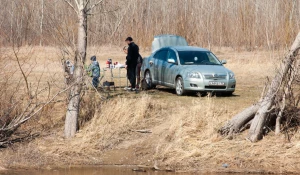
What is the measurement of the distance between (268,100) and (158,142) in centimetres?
271

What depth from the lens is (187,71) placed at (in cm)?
2044

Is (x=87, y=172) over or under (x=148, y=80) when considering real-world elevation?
under

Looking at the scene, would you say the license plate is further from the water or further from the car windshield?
the water

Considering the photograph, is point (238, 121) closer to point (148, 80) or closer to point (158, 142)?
point (158, 142)

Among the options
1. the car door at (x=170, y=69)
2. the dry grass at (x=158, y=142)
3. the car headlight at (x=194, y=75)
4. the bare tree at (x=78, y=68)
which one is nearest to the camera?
the dry grass at (x=158, y=142)

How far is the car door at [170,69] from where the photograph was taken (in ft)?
69.1

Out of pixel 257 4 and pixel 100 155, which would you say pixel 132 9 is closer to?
pixel 257 4

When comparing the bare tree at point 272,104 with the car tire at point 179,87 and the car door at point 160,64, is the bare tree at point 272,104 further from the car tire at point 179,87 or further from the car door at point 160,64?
the car door at point 160,64

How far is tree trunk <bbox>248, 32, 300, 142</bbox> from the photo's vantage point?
15.2 m

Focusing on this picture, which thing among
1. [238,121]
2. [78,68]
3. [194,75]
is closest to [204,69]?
[194,75]

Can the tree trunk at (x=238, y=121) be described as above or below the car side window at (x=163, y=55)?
below

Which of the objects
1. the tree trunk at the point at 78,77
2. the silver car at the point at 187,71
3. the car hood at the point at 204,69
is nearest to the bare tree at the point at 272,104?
the tree trunk at the point at 78,77

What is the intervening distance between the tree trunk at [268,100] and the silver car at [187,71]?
463 cm

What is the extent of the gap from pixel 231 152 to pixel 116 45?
22.6 meters
